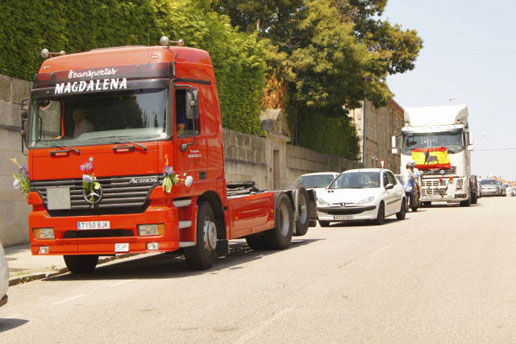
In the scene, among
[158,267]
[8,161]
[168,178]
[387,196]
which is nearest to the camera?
[168,178]

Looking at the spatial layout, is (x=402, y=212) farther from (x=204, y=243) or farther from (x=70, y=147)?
(x=70, y=147)

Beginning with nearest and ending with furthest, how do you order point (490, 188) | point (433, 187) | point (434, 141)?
1. point (433, 187)
2. point (434, 141)
3. point (490, 188)

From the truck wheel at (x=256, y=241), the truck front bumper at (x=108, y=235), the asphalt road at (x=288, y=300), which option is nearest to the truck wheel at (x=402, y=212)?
the truck wheel at (x=256, y=241)

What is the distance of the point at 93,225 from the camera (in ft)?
35.9

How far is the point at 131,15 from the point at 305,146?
2378 centimetres

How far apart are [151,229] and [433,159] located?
24.5 m

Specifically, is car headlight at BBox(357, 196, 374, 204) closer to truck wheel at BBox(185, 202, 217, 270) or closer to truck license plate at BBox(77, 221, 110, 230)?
truck wheel at BBox(185, 202, 217, 270)

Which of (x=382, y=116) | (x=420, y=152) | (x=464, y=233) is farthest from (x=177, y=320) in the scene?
(x=382, y=116)

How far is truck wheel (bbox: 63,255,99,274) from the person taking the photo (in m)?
12.1

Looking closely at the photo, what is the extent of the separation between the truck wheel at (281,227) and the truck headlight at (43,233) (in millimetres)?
4863

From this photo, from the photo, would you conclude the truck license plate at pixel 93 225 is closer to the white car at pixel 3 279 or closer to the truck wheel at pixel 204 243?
the truck wheel at pixel 204 243

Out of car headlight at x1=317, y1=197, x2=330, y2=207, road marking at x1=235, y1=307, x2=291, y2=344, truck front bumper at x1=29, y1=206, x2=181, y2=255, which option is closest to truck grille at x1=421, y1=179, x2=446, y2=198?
car headlight at x1=317, y1=197, x2=330, y2=207

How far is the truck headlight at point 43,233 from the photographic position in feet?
36.4

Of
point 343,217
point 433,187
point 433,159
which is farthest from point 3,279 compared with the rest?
point 433,187
